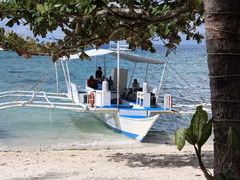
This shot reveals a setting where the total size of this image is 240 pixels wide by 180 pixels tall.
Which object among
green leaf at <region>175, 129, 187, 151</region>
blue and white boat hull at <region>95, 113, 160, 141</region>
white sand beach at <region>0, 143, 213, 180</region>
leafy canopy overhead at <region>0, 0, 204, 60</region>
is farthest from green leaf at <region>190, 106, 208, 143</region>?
blue and white boat hull at <region>95, 113, 160, 141</region>

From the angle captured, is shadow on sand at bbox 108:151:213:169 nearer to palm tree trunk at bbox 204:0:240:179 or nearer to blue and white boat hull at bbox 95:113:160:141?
blue and white boat hull at bbox 95:113:160:141

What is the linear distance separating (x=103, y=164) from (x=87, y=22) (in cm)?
371

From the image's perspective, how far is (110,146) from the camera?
11.6 m

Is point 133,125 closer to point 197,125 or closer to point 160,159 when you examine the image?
point 160,159

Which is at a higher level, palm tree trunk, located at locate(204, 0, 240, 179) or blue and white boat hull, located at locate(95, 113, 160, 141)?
palm tree trunk, located at locate(204, 0, 240, 179)

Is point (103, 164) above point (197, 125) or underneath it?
underneath

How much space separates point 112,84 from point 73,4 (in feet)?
33.9

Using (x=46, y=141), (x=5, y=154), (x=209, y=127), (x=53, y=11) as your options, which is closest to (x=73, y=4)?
(x=53, y=11)

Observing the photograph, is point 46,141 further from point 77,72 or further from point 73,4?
point 77,72

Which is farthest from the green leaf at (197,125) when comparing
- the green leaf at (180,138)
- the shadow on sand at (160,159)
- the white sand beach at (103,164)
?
the shadow on sand at (160,159)

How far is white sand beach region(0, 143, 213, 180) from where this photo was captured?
7.05 meters

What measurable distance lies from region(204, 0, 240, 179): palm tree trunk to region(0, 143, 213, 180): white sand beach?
14.5 feet

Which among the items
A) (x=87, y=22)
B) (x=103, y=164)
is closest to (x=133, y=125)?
(x=103, y=164)

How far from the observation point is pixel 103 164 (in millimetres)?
8469
